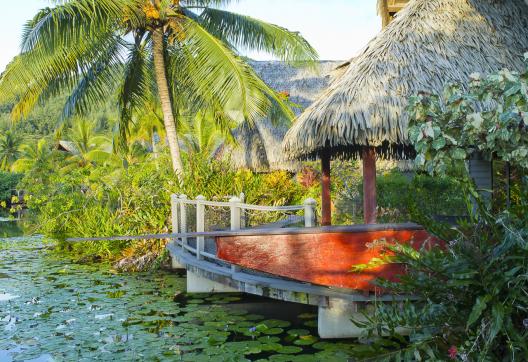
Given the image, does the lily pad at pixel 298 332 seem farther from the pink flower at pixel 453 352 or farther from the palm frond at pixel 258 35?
the palm frond at pixel 258 35

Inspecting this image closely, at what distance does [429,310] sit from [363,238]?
1.70 meters

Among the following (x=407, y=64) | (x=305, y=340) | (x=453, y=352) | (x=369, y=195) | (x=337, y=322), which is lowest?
(x=305, y=340)

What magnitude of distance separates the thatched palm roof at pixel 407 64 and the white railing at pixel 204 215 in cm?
86

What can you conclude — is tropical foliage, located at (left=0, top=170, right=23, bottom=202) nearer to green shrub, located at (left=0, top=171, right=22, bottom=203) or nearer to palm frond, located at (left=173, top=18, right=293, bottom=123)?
green shrub, located at (left=0, top=171, right=22, bottom=203)

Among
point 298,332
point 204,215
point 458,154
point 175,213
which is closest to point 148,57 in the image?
point 175,213

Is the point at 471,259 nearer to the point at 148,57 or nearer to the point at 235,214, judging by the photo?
the point at 235,214

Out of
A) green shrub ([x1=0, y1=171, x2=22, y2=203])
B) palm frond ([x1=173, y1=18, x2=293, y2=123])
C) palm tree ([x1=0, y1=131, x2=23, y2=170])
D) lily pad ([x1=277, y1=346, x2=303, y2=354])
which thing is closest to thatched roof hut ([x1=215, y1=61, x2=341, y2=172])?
palm frond ([x1=173, y1=18, x2=293, y2=123])

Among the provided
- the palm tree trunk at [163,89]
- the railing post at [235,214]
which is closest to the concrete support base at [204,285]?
the railing post at [235,214]

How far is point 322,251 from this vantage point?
599 centimetres

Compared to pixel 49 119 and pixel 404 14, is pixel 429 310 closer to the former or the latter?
pixel 404 14

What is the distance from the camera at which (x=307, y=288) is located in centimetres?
636

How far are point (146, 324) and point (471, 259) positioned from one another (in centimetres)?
414

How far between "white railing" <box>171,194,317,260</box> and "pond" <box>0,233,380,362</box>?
25.1 inches

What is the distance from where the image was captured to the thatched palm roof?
7035 mm
